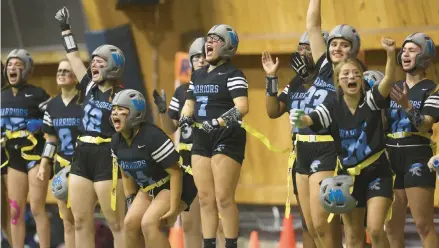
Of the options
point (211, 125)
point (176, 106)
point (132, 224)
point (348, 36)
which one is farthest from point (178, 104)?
point (348, 36)

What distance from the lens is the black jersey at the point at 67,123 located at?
9188 millimetres

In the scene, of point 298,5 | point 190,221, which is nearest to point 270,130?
point 298,5

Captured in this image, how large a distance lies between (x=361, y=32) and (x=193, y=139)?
2.73 m

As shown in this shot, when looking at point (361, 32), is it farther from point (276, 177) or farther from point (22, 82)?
point (22, 82)

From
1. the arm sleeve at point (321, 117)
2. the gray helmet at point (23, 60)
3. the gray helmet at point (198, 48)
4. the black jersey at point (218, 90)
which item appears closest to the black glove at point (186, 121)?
the black jersey at point (218, 90)

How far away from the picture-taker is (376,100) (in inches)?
278

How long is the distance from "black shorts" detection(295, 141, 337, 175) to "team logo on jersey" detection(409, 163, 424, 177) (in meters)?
0.81

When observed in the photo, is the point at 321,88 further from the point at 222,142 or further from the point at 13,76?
the point at 13,76

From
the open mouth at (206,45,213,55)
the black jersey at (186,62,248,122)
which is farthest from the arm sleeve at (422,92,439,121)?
the open mouth at (206,45,213,55)

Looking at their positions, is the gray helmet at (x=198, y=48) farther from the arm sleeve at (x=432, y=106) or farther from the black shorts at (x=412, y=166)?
the arm sleeve at (x=432, y=106)

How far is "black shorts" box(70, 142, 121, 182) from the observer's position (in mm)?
8164

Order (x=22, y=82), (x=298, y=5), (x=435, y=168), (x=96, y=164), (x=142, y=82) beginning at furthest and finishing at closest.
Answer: (x=142, y=82), (x=298, y=5), (x=22, y=82), (x=96, y=164), (x=435, y=168)

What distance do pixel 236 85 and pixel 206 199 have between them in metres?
0.90

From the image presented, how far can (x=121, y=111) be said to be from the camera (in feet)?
25.3
